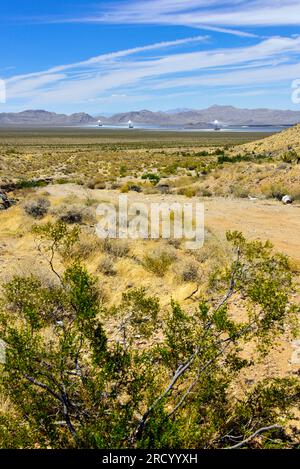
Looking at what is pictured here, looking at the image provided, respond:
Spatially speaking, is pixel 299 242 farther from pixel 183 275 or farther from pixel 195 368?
pixel 195 368

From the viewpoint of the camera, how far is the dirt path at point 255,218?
574 inches

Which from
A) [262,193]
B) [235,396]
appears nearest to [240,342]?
[235,396]

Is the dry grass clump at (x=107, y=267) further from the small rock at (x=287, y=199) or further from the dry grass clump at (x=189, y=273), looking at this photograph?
the small rock at (x=287, y=199)

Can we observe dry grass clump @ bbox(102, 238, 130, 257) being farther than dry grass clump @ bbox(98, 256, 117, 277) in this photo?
Yes

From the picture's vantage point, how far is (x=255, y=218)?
18.3 meters

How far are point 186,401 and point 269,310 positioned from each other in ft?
5.22

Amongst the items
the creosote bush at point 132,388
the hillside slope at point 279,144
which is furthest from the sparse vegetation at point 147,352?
the hillside slope at point 279,144

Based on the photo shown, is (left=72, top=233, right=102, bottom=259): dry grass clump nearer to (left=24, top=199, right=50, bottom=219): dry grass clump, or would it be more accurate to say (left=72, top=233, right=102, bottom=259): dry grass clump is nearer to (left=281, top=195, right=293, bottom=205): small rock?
(left=24, top=199, right=50, bottom=219): dry grass clump

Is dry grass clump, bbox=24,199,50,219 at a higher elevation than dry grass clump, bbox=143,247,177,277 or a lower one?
higher

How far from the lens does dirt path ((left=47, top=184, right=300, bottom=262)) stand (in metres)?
14.6

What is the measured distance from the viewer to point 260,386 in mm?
5363

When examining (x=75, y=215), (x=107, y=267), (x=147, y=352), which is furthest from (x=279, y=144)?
(x=147, y=352)

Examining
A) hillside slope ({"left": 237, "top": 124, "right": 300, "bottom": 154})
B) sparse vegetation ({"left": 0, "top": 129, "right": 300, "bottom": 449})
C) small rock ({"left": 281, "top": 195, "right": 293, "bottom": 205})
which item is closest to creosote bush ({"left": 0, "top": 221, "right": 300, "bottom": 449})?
sparse vegetation ({"left": 0, "top": 129, "right": 300, "bottom": 449})

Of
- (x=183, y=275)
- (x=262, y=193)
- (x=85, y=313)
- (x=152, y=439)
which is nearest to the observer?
(x=152, y=439)
